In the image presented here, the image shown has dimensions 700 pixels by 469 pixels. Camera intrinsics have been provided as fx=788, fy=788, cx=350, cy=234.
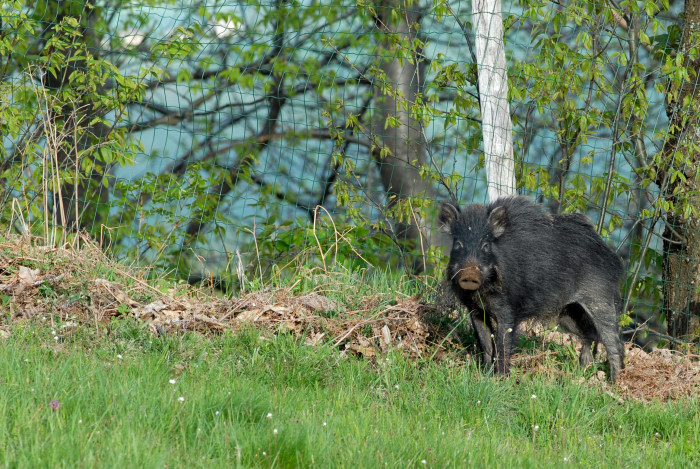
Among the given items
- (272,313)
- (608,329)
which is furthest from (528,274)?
(272,313)

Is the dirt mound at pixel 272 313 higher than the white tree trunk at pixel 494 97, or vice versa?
the white tree trunk at pixel 494 97

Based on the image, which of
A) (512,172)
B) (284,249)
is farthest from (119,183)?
(512,172)

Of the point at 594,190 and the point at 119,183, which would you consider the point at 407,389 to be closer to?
the point at 594,190

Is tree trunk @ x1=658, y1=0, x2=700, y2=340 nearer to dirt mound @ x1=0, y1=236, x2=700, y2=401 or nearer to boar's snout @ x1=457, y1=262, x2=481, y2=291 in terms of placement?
dirt mound @ x1=0, y1=236, x2=700, y2=401

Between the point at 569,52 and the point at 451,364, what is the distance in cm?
383

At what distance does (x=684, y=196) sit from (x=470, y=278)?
3655mm

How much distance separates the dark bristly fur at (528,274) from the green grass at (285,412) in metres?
0.46

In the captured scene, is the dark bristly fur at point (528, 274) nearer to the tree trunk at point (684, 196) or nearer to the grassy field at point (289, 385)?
the grassy field at point (289, 385)

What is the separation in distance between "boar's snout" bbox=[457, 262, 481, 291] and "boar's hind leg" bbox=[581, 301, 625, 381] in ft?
4.53

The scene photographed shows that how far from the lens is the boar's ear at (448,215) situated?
230 inches

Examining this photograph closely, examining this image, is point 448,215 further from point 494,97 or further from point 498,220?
point 494,97

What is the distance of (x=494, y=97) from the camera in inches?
289

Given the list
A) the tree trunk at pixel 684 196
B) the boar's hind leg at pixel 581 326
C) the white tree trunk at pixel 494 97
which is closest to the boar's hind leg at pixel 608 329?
the boar's hind leg at pixel 581 326

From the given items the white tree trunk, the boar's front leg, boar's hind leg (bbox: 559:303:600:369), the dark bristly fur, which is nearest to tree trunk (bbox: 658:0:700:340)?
the white tree trunk
